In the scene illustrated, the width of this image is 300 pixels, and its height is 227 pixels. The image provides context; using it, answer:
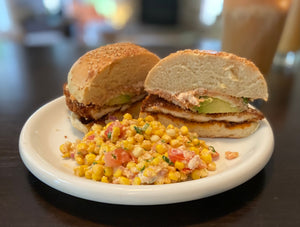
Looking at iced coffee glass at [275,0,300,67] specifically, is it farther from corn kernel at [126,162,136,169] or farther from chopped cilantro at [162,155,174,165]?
corn kernel at [126,162,136,169]

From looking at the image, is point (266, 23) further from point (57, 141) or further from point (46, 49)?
point (46, 49)

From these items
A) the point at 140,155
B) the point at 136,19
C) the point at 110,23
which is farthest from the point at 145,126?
the point at 136,19

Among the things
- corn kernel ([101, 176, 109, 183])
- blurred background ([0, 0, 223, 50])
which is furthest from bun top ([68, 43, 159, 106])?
blurred background ([0, 0, 223, 50])

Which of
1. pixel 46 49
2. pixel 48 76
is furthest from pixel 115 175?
pixel 46 49

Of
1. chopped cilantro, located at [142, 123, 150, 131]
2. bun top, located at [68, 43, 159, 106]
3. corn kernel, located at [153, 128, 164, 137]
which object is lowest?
corn kernel, located at [153, 128, 164, 137]

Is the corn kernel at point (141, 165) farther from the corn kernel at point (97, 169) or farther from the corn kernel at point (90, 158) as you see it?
the corn kernel at point (90, 158)

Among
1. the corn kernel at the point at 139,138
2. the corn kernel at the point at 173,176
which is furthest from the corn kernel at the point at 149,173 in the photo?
the corn kernel at the point at 139,138
